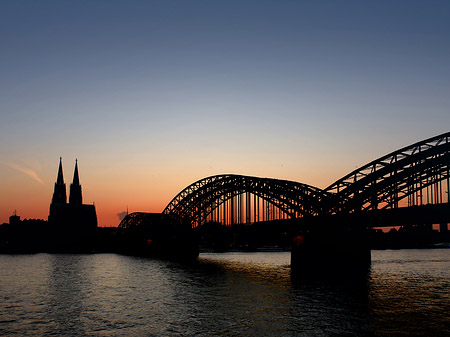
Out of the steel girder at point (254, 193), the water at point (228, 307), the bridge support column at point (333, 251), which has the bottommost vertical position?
the water at point (228, 307)

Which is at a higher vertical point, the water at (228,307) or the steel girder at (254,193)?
the steel girder at (254,193)

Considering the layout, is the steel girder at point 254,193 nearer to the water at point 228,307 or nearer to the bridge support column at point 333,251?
the bridge support column at point 333,251

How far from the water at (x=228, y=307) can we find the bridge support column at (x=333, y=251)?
9.09m

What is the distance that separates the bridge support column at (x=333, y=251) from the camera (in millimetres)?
65062

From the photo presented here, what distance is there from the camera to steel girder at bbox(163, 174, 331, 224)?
2926 inches

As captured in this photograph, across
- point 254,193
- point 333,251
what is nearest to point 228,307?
point 333,251

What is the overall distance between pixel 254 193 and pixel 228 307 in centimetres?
5114

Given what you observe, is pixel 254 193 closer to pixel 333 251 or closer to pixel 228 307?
pixel 333 251

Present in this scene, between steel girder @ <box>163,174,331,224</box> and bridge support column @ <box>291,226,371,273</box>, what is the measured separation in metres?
5.30

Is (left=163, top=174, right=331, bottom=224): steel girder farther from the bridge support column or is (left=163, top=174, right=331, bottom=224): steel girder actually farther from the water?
the water

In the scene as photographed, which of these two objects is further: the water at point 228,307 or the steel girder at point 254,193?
the steel girder at point 254,193

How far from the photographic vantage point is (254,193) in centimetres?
8606

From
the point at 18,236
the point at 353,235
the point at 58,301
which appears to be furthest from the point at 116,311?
the point at 18,236

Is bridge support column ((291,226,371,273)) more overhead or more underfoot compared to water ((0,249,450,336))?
more overhead
